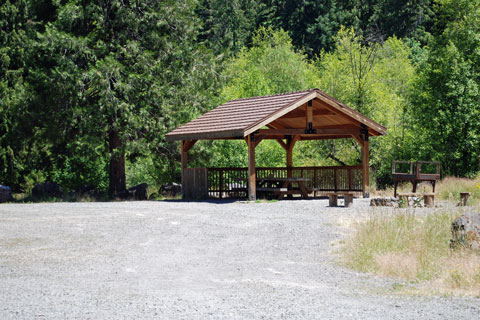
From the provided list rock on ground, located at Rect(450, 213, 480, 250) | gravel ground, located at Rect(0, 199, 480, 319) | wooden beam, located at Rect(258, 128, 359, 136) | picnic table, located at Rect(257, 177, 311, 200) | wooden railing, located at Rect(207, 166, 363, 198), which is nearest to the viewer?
gravel ground, located at Rect(0, 199, 480, 319)

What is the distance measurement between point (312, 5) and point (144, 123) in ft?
140

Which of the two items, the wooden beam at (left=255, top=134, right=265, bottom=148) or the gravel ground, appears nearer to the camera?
the gravel ground

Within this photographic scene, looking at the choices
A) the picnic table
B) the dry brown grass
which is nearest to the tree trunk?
the picnic table

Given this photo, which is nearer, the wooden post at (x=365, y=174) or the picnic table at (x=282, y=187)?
the picnic table at (x=282, y=187)

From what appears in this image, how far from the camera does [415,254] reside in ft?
35.2

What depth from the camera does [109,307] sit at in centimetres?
780

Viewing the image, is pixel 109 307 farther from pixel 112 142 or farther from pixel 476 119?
pixel 476 119

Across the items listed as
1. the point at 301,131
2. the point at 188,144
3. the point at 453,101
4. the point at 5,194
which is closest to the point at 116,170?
the point at 188,144

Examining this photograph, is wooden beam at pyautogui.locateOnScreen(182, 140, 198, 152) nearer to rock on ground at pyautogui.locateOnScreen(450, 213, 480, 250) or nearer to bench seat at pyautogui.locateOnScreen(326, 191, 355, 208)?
bench seat at pyautogui.locateOnScreen(326, 191, 355, 208)

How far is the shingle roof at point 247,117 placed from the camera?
2412cm

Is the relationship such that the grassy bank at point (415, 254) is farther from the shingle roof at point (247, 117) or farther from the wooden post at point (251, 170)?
the wooden post at point (251, 170)

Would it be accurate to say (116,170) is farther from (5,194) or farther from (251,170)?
(251,170)

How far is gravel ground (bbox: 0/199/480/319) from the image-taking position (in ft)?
25.0

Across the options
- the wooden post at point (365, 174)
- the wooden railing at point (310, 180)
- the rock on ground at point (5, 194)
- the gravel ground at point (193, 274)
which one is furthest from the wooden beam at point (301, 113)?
the rock on ground at point (5, 194)
